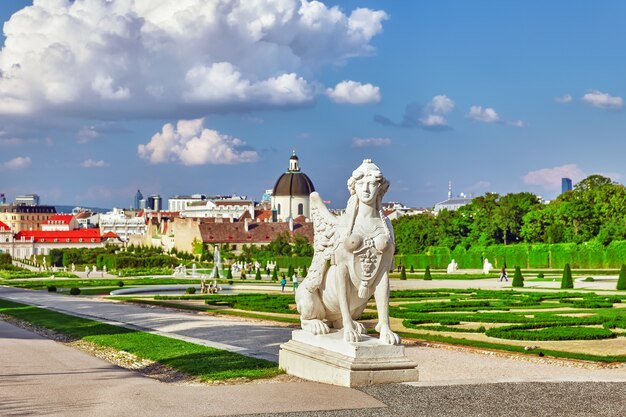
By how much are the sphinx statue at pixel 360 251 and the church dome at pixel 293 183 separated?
148 meters

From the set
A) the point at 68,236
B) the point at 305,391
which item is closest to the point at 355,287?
the point at 305,391

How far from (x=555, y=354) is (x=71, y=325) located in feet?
43.4

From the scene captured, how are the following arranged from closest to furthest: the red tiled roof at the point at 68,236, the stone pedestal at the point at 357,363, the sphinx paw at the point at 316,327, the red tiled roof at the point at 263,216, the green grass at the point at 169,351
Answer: the stone pedestal at the point at 357,363, the sphinx paw at the point at 316,327, the green grass at the point at 169,351, the red tiled roof at the point at 68,236, the red tiled roof at the point at 263,216

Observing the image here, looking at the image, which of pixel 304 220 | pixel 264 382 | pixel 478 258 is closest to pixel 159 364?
pixel 264 382

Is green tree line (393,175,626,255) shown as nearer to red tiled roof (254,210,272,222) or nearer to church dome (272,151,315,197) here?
church dome (272,151,315,197)

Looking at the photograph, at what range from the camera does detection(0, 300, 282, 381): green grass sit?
12.9 meters

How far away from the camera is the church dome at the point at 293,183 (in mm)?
Result: 161375

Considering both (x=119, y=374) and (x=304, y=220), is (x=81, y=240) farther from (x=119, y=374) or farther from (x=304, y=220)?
(x=119, y=374)

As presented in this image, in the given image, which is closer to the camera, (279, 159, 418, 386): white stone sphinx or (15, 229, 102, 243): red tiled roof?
(279, 159, 418, 386): white stone sphinx

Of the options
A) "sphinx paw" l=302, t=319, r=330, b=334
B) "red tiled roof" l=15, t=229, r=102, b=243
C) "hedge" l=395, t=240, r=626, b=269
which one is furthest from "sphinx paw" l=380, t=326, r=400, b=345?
"red tiled roof" l=15, t=229, r=102, b=243

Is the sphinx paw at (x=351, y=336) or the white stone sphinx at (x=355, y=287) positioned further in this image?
the sphinx paw at (x=351, y=336)

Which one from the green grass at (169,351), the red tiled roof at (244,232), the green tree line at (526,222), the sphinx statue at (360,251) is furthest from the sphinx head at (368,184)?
the red tiled roof at (244,232)

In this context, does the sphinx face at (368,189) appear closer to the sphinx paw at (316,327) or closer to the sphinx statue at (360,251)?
the sphinx statue at (360,251)

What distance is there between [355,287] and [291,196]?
493 feet
